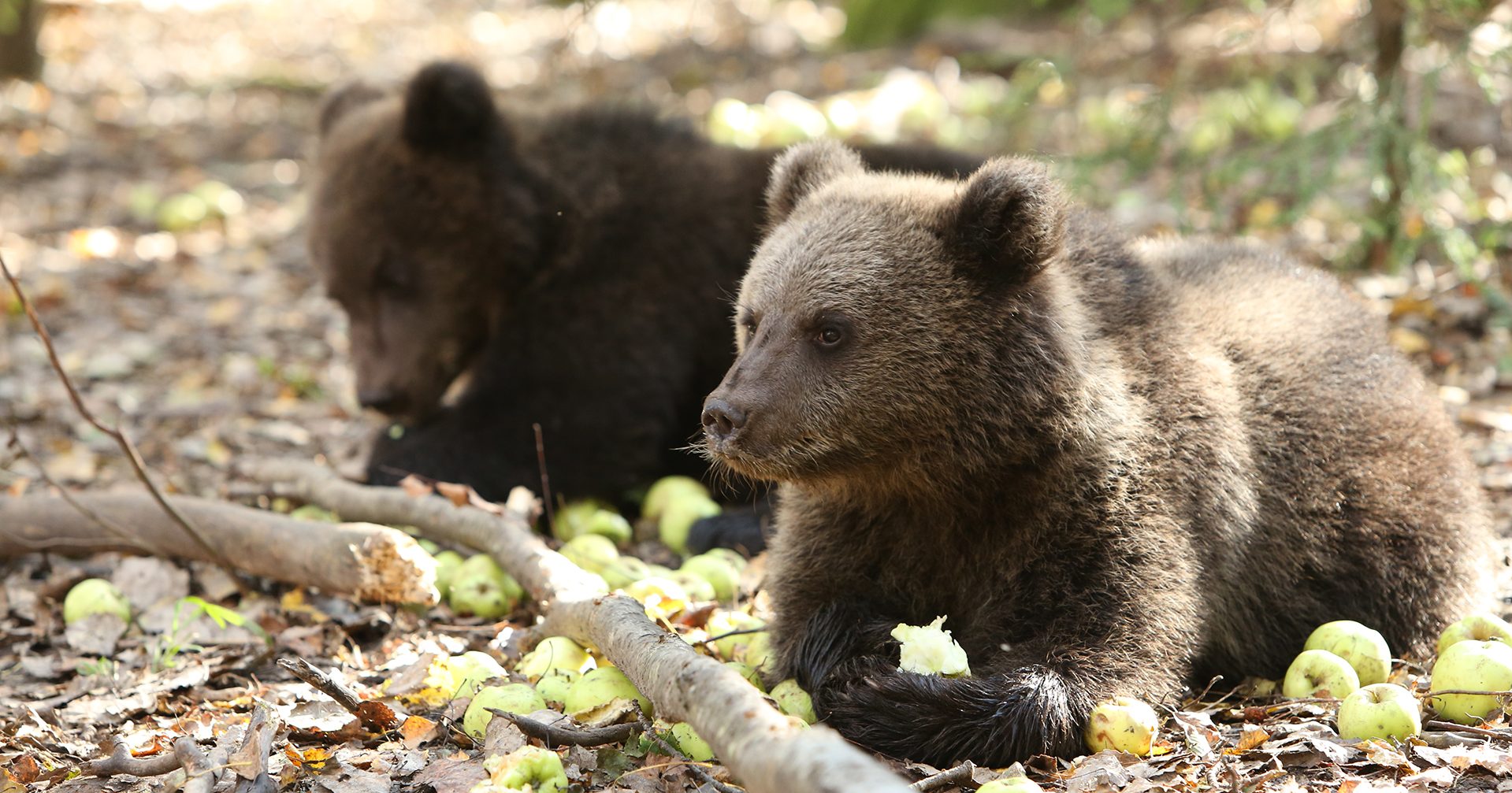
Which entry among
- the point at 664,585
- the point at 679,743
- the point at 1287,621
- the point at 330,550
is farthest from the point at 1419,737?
the point at 330,550

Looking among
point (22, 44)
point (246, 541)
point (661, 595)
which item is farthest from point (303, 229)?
point (661, 595)

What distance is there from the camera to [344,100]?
26.9 ft

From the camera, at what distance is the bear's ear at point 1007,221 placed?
13.7 ft

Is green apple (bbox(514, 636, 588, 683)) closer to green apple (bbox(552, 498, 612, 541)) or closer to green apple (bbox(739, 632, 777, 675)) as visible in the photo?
green apple (bbox(739, 632, 777, 675))

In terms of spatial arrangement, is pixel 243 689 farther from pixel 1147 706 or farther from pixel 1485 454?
pixel 1485 454

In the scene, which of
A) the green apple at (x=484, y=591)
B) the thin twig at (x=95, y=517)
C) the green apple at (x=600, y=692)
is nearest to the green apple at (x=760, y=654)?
the green apple at (x=600, y=692)

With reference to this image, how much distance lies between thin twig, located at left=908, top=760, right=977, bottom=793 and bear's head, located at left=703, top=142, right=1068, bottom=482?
3.23ft

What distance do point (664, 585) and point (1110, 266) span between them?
2.06 meters

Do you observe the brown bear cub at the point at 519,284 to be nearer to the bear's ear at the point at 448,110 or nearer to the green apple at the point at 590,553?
the bear's ear at the point at 448,110

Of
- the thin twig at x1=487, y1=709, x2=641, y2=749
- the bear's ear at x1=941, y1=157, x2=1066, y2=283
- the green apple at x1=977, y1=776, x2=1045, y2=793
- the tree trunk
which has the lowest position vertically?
the thin twig at x1=487, y1=709, x2=641, y2=749

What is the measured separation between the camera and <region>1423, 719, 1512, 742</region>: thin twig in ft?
13.2

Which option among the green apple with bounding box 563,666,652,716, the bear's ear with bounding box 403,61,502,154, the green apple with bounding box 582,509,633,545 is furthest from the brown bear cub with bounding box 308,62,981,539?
the green apple with bounding box 563,666,652,716

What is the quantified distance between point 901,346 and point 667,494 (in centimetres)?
297

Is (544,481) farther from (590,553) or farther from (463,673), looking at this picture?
(463,673)
